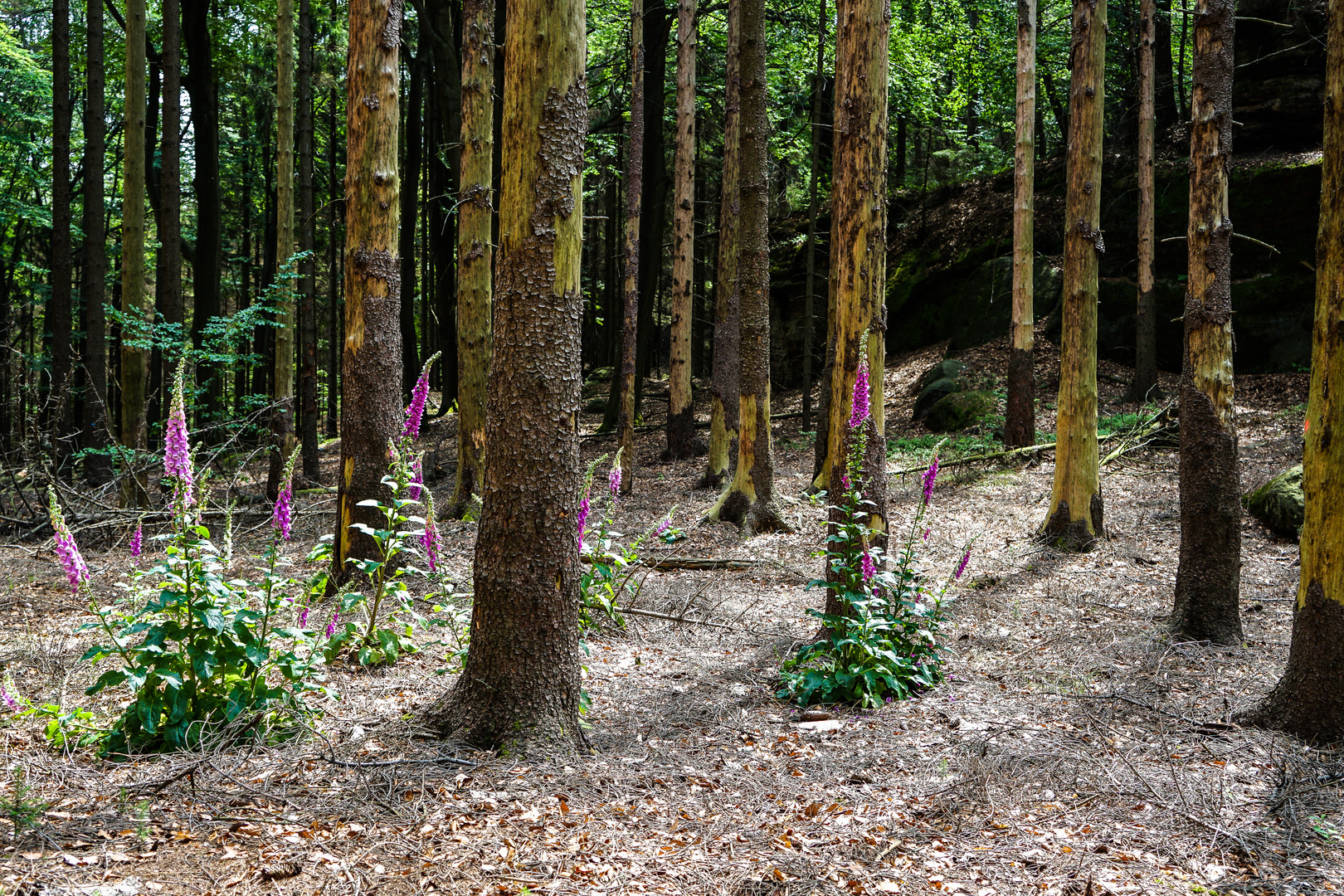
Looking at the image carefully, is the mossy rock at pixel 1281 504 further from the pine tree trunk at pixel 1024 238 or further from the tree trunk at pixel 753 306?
the tree trunk at pixel 753 306

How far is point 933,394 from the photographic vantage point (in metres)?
15.0

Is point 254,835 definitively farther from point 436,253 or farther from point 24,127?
A: point 24,127

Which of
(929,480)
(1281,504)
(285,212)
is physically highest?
(285,212)

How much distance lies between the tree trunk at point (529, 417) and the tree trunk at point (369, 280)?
10.0ft

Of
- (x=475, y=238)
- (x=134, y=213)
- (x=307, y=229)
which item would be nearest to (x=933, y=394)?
(x=475, y=238)

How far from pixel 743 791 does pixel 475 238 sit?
24.3 feet

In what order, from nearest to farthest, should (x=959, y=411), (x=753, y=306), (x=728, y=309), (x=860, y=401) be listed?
(x=860, y=401)
(x=753, y=306)
(x=728, y=309)
(x=959, y=411)

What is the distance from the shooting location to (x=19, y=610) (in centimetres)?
616

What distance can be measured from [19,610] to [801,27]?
15.5 meters

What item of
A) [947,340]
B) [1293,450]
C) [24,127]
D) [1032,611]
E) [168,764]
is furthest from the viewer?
[24,127]

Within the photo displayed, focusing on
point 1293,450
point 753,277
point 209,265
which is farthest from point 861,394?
point 209,265

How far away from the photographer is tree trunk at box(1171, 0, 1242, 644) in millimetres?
5211

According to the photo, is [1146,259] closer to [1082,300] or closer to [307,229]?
[1082,300]

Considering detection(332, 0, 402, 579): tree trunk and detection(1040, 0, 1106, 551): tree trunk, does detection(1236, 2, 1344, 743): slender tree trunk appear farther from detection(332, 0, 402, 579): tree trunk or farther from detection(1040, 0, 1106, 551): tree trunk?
detection(332, 0, 402, 579): tree trunk
